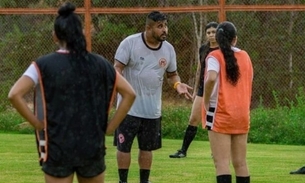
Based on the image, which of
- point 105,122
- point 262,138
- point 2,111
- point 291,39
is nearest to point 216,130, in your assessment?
point 105,122

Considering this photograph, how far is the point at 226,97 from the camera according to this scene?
9.59 m

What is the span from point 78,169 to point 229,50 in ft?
10.0

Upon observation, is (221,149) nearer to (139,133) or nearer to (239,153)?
(239,153)

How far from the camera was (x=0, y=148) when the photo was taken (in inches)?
658

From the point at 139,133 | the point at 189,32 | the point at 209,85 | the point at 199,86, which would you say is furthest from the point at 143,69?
the point at 189,32

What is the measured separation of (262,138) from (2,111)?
5.84 meters

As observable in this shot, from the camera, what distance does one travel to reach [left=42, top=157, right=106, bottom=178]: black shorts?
22.3ft

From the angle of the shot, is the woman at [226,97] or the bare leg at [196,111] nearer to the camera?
the woman at [226,97]

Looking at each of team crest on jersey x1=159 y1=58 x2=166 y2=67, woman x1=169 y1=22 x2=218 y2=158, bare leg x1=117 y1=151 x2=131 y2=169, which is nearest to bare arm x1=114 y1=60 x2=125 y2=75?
team crest on jersey x1=159 y1=58 x2=166 y2=67

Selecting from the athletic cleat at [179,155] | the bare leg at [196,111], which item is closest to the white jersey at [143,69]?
the bare leg at [196,111]

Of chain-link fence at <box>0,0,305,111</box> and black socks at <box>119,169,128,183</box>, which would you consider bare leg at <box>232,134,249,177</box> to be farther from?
chain-link fence at <box>0,0,305,111</box>

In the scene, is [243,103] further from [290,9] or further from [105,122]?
[290,9]

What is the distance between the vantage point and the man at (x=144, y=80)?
1123 centimetres

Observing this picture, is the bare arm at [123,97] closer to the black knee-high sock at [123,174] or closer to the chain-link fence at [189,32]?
the black knee-high sock at [123,174]
